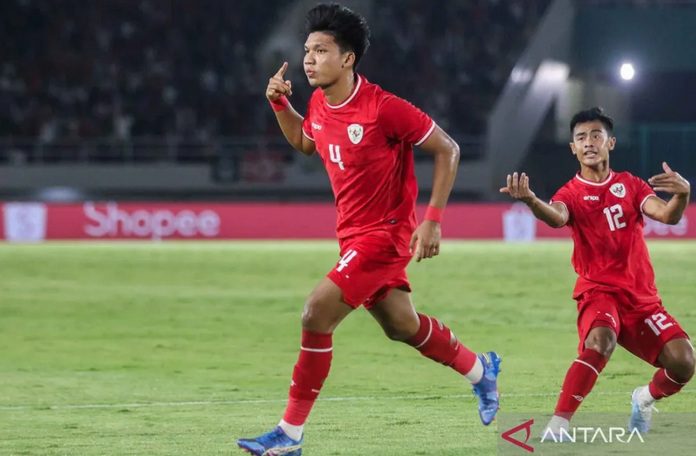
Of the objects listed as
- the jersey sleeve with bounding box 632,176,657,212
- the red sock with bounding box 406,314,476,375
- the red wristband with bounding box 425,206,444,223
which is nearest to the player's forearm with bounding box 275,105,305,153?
the red wristband with bounding box 425,206,444,223

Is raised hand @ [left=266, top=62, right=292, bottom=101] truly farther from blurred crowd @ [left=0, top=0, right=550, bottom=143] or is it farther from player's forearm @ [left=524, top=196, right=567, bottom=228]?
blurred crowd @ [left=0, top=0, right=550, bottom=143]

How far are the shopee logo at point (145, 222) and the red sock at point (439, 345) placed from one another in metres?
23.1

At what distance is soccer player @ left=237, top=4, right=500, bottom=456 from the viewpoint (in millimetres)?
6449

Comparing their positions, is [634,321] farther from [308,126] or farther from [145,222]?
[145,222]

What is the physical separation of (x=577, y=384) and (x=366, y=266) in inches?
50.2

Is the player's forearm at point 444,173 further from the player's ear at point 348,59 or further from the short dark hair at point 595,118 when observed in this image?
the short dark hair at point 595,118

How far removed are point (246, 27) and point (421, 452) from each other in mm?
28889

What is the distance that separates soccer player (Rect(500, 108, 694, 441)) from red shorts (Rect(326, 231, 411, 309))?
27.9 inches

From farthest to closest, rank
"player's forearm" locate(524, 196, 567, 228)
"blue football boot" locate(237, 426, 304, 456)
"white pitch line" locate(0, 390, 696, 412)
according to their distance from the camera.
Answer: "white pitch line" locate(0, 390, 696, 412) → "player's forearm" locate(524, 196, 567, 228) → "blue football boot" locate(237, 426, 304, 456)

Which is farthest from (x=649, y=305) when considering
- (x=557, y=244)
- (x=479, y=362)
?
(x=557, y=244)

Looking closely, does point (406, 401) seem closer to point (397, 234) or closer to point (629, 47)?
point (397, 234)

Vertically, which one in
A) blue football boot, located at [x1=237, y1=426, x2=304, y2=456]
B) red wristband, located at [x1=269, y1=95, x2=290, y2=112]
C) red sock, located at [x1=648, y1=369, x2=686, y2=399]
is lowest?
blue football boot, located at [x1=237, y1=426, x2=304, y2=456]

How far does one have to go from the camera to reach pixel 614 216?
23.6 feet

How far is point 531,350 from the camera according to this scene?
38.6 ft
